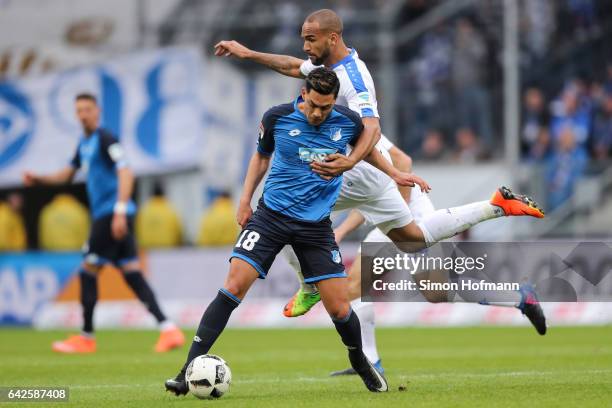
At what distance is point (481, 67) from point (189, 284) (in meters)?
6.18

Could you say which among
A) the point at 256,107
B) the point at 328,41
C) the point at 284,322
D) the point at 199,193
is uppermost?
the point at 328,41

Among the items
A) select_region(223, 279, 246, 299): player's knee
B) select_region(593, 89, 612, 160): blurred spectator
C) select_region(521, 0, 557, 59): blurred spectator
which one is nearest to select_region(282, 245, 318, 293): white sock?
select_region(223, 279, 246, 299): player's knee

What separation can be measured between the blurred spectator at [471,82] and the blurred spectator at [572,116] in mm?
1092

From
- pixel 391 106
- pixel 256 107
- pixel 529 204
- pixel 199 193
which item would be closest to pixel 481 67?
pixel 391 106

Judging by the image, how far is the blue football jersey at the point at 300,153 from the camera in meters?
8.23

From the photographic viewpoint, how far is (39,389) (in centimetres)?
909

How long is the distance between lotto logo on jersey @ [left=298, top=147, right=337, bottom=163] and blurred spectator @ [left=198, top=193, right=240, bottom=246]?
11241mm

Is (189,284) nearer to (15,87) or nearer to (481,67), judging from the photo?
(15,87)

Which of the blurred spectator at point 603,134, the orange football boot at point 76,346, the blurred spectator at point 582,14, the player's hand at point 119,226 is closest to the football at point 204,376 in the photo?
the player's hand at point 119,226

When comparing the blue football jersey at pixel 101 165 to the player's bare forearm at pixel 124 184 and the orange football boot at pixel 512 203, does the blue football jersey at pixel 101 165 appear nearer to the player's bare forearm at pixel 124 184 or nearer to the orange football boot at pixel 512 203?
the player's bare forearm at pixel 124 184

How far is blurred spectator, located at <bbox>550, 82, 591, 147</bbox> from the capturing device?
20.2 m

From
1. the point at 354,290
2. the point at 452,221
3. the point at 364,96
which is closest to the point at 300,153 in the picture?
the point at 364,96

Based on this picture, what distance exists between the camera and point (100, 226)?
1312 centimetres

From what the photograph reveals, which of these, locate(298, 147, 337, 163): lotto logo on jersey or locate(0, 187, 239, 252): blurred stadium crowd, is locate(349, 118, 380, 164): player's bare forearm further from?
locate(0, 187, 239, 252): blurred stadium crowd
